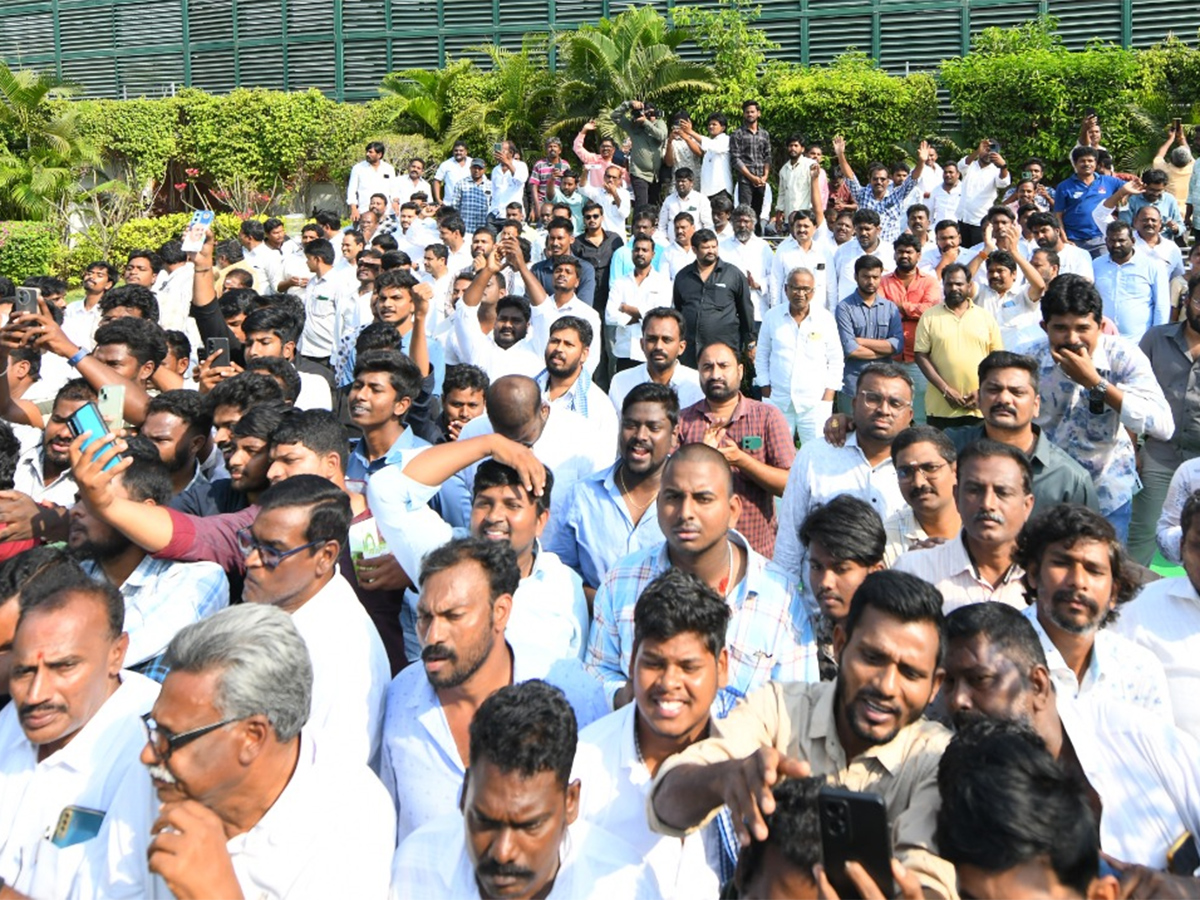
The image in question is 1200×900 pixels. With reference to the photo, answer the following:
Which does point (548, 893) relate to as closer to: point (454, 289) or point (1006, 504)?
point (1006, 504)

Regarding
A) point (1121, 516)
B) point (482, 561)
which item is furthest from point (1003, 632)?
point (1121, 516)

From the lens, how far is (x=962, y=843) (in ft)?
7.90

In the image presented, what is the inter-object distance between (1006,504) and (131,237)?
1934 centimetres

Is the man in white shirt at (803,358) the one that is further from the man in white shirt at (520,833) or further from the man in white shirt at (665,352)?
the man in white shirt at (520,833)

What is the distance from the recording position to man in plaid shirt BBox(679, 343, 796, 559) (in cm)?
562

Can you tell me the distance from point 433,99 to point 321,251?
42.0 ft

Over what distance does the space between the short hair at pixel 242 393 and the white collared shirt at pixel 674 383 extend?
2.20 meters

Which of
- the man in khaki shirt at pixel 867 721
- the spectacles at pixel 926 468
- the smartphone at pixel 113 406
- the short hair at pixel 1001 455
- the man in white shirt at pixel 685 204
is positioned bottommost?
the man in khaki shirt at pixel 867 721

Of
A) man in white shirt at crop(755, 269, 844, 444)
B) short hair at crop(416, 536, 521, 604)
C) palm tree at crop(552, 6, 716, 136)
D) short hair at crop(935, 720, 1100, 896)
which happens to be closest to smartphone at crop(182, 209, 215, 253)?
man in white shirt at crop(755, 269, 844, 444)

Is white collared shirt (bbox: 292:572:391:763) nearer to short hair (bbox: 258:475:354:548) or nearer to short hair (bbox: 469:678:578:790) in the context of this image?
short hair (bbox: 258:475:354:548)

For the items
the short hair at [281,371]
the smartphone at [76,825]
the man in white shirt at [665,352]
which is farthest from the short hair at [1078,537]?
the short hair at [281,371]

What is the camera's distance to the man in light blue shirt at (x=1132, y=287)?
898 centimetres

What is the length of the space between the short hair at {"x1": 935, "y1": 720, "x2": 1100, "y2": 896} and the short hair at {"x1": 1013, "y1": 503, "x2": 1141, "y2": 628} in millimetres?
1266

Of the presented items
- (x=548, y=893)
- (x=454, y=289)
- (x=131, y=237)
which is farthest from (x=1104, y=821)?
(x=131, y=237)
